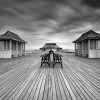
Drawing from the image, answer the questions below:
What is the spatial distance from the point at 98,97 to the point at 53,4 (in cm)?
2066

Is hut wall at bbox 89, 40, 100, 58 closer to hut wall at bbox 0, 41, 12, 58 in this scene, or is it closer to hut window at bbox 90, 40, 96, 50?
hut window at bbox 90, 40, 96, 50

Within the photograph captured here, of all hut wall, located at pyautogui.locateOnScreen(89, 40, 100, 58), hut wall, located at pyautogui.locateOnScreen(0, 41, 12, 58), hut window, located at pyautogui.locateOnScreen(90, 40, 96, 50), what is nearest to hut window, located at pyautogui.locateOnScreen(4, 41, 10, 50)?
hut wall, located at pyautogui.locateOnScreen(0, 41, 12, 58)

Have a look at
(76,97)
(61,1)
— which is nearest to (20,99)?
(76,97)

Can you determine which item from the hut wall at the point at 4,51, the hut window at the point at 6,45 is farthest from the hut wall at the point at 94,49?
the hut window at the point at 6,45

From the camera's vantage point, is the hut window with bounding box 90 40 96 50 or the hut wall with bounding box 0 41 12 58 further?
the hut window with bounding box 90 40 96 50

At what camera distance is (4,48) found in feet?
47.1

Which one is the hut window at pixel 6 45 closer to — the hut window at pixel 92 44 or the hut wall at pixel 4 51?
the hut wall at pixel 4 51

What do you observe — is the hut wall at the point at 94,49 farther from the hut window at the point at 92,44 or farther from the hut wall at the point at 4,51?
the hut wall at the point at 4,51

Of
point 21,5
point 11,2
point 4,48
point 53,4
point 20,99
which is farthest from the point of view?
point 53,4

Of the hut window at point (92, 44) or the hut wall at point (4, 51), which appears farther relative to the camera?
the hut window at point (92, 44)

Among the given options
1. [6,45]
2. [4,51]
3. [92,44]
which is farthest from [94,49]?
[4,51]

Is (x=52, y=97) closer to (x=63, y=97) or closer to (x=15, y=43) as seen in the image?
(x=63, y=97)

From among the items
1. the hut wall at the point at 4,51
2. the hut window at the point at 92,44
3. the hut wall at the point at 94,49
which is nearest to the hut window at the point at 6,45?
the hut wall at the point at 4,51

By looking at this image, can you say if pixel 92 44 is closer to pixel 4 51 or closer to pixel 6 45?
pixel 6 45
